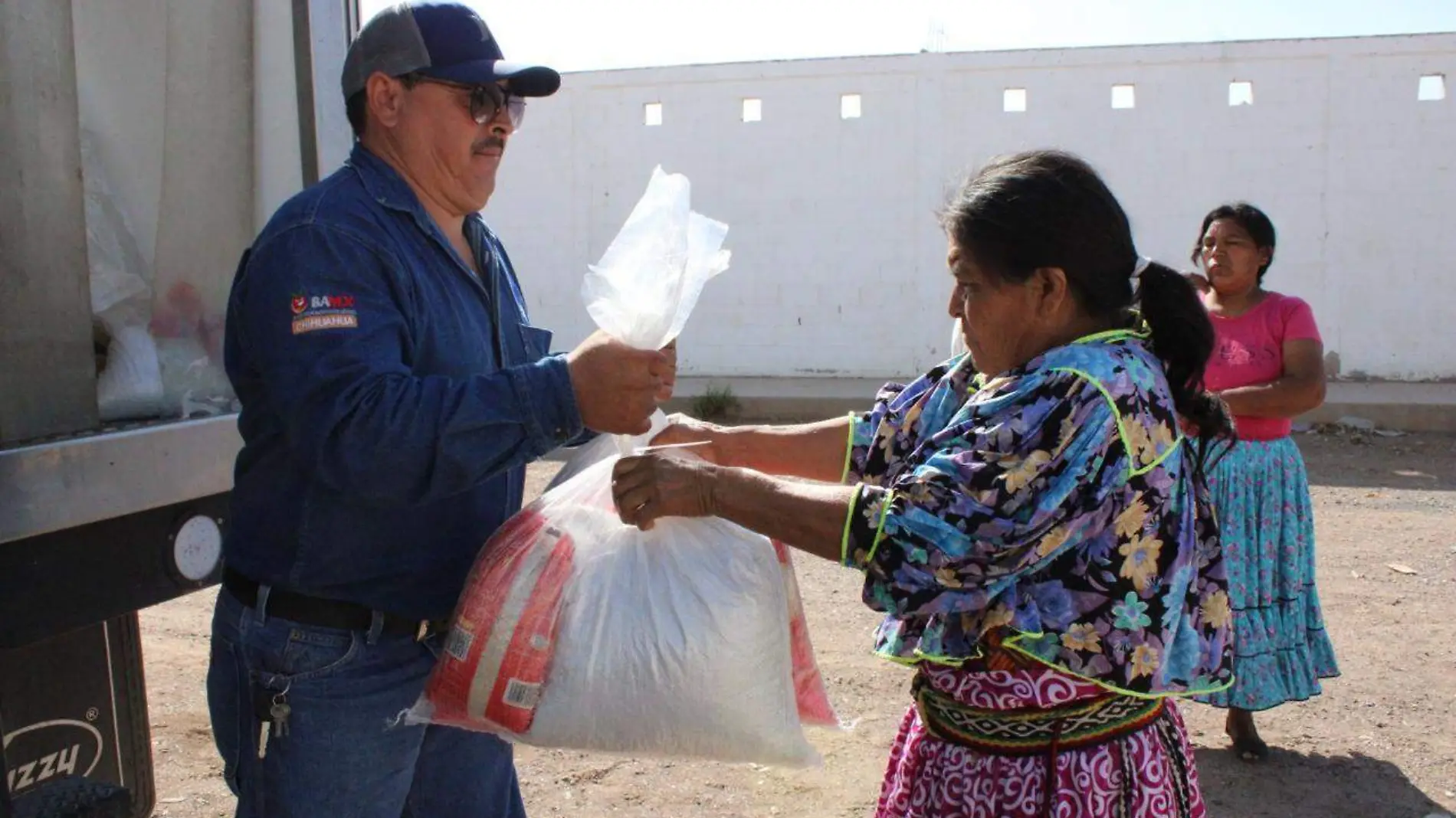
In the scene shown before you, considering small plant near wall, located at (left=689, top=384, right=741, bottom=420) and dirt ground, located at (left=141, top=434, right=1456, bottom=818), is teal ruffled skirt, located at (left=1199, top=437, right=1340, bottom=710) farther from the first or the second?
small plant near wall, located at (left=689, top=384, right=741, bottom=420)

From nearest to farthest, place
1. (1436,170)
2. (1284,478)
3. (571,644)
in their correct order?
(571,644), (1284,478), (1436,170)

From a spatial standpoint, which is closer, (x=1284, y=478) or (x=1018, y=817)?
(x=1018, y=817)

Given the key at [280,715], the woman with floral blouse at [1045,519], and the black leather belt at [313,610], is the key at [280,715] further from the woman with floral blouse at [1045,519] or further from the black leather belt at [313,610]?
the woman with floral blouse at [1045,519]

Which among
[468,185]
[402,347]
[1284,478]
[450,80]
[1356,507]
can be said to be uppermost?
[450,80]

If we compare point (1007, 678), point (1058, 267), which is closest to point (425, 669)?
point (1007, 678)

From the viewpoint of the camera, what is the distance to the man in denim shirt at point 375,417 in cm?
174

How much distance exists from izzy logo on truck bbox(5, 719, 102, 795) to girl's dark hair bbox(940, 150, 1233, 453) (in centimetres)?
170

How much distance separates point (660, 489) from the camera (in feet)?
6.43

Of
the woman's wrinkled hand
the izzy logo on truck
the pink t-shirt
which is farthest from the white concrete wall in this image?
the izzy logo on truck

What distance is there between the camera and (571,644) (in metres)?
1.93

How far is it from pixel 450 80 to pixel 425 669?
940 mm

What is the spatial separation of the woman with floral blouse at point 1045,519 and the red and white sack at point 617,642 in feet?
0.35

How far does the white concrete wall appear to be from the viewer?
42.3 ft

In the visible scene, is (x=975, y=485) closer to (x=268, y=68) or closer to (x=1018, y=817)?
(x=1018, y=817)
